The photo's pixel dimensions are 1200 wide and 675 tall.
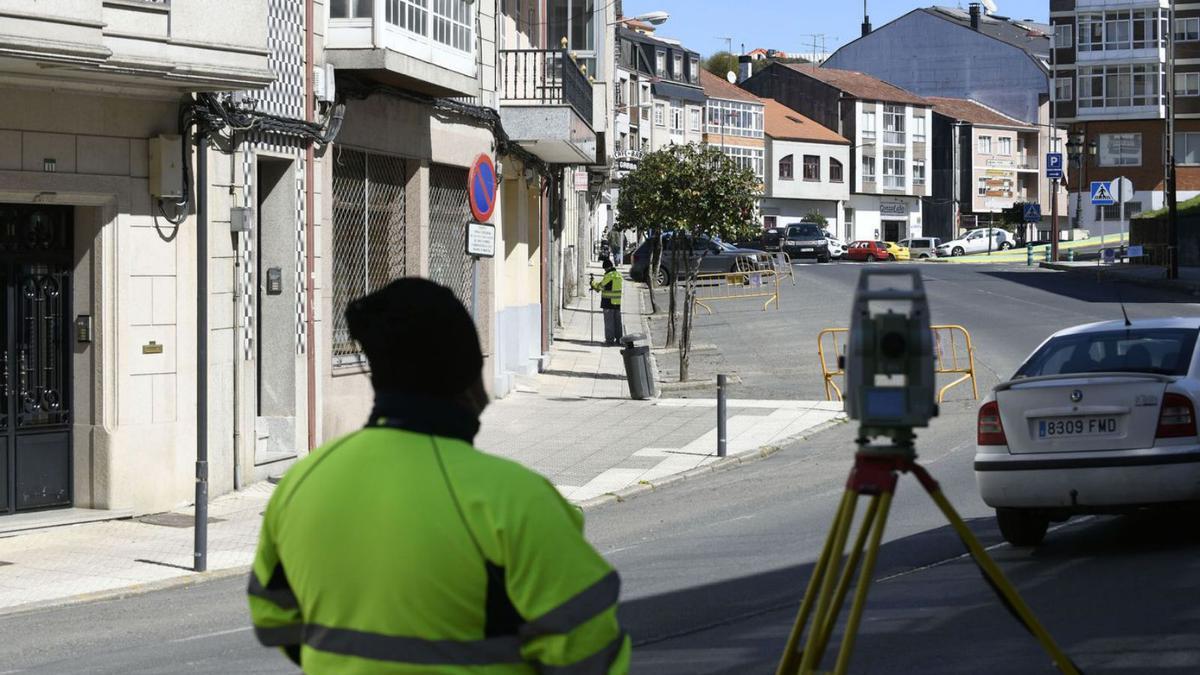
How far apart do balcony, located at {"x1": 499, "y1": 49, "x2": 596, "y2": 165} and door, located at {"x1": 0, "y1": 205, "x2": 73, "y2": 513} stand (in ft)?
35.2

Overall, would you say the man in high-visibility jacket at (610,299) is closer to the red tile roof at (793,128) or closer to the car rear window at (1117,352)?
the car rear window at (1117,352)

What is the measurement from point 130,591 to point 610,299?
2081cm

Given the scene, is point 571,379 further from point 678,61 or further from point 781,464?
point 678,61

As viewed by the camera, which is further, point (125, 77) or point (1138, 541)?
point (125, 77)

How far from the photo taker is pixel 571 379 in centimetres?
2533

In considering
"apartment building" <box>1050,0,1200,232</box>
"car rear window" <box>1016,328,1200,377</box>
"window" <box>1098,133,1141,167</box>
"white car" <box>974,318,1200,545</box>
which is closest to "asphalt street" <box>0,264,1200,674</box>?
"white car" <box>974,318,1200,545</box>

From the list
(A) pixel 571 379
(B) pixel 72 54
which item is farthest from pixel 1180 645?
(A) pixel 571 379

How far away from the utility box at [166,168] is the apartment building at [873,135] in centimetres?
9229

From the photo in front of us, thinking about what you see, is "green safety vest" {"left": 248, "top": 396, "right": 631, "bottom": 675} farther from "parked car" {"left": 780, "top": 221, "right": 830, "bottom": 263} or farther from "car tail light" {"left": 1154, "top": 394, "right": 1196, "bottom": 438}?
"parked car" {"left": 780, "top": 221, "right": 830, "bottom": 263}

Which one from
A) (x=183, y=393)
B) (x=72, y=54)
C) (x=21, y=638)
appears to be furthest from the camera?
Answer: (x=183, y=393)

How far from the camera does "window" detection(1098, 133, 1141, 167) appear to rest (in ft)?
277

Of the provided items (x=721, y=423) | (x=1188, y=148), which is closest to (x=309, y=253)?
(x=721, y=423)

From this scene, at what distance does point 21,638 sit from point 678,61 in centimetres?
9074

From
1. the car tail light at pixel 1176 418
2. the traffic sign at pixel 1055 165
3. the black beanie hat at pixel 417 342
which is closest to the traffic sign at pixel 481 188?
the car tail light at pixel 1176 418
